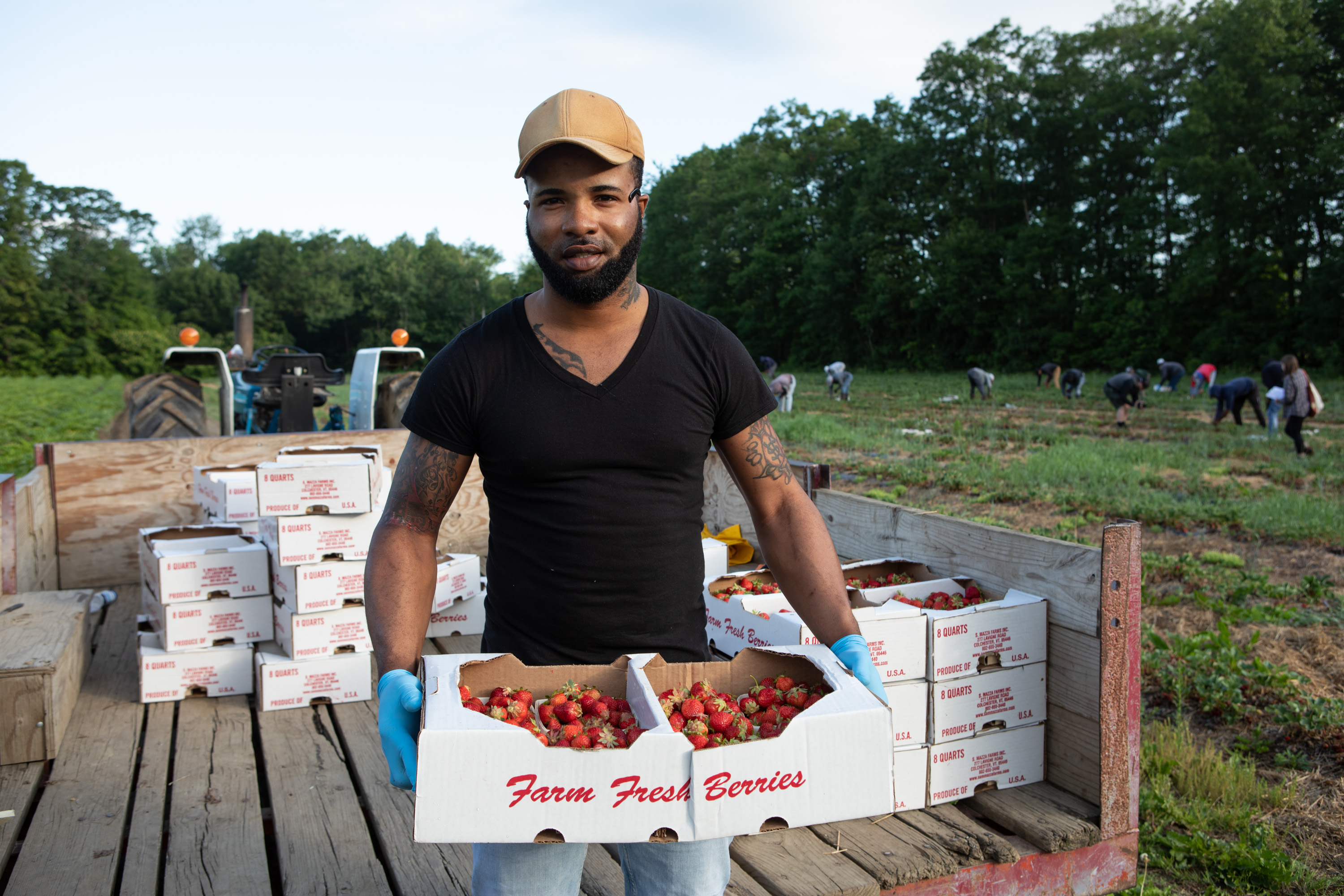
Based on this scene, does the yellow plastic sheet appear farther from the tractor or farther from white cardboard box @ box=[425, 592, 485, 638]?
the tractor

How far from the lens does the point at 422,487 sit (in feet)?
6.52

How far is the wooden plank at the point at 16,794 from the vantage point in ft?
9.73

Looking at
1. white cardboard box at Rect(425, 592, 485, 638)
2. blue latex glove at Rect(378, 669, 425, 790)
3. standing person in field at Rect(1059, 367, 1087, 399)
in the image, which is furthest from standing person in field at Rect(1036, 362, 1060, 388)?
blue latex glove at Rect(378, 669, 425, 790)

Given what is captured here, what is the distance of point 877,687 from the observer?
5.95 feet

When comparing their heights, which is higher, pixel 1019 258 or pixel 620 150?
pixel 1019 258

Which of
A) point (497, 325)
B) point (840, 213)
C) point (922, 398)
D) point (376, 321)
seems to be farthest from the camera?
point (376, 321)

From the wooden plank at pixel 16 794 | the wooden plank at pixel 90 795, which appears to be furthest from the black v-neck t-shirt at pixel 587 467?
the wooden plank at pixel 16 794

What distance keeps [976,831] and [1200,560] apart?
5.78m

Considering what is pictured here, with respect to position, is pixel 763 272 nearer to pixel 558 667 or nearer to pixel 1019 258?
pixel 1019 258

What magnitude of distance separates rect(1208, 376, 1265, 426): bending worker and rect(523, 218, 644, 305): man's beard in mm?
Result: 17794

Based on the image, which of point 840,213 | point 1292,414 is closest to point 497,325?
point 1292,414

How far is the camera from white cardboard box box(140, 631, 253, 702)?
4.24 metres

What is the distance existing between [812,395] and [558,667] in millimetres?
27720

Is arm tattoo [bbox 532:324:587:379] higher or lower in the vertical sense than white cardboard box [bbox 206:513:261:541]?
higher
